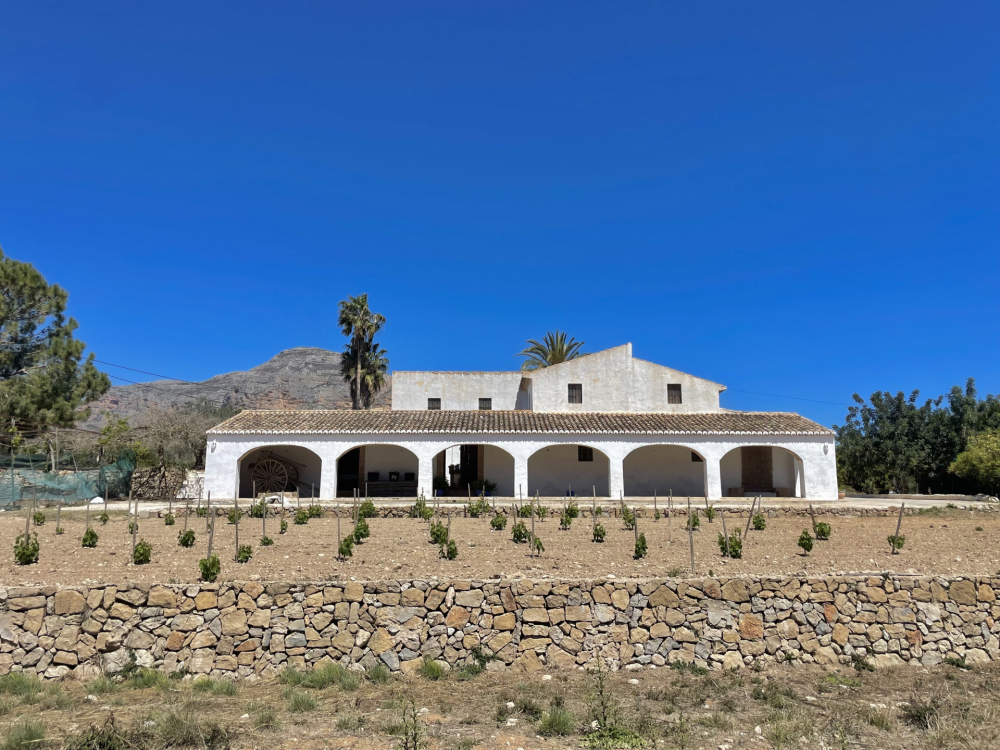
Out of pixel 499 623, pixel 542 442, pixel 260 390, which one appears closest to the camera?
pixel 499 623

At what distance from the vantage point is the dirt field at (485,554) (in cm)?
959

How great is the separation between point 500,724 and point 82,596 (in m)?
5.61

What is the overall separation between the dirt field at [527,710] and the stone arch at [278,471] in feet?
59.5

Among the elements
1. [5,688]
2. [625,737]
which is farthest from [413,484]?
[625,737]

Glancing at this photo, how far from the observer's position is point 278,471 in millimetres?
25531

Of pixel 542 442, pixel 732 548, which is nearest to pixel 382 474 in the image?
pixel 542 442

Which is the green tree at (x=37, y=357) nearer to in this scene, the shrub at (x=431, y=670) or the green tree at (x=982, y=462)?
the shrub at (x=431, y=670)

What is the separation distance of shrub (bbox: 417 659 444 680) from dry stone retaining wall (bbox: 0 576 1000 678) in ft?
0.53

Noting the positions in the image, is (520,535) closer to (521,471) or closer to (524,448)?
(521,471)

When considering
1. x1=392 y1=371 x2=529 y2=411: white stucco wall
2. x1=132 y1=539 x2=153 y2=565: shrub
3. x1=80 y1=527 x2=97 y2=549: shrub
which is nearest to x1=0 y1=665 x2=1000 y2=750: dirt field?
x1=132 y1=539 x2=153 y2=565: shrub

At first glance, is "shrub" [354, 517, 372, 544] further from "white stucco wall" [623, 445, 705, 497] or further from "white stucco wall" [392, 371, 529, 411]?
"white stucco wall" [392, 371, 529, 411]

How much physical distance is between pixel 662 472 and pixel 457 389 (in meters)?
9.99

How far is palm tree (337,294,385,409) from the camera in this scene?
39906 mm

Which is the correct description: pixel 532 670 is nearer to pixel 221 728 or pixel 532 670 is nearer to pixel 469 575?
pixel 469 575
